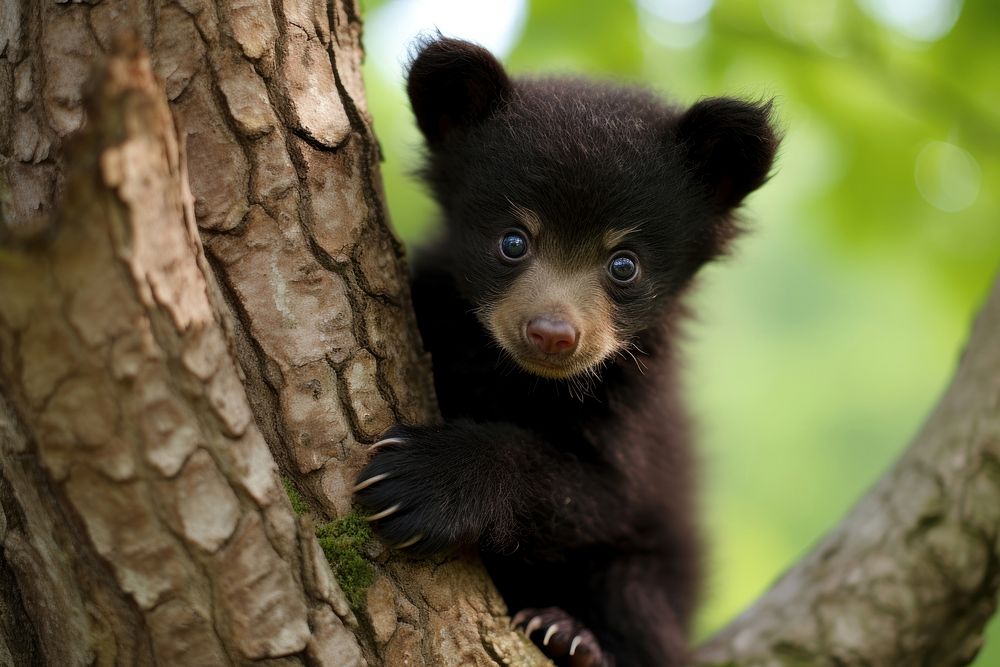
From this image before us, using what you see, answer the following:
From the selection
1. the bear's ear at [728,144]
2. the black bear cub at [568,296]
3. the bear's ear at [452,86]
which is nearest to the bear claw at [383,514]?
the black bear cub at [568,296]

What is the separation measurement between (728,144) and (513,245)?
130 centimetres

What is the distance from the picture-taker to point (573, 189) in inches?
185

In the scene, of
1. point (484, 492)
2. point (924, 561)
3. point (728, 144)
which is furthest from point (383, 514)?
point (728, 144)

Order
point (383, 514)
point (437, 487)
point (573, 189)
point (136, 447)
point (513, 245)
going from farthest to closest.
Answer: point (513, 245) < point (573, 189) < point (437, 487) < point (383, 514) < point (136, 447)

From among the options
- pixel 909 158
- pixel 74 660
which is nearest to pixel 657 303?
pixel 909 158

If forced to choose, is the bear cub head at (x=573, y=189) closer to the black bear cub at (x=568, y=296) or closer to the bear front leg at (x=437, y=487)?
the black bear cub at (x=568, y=296)

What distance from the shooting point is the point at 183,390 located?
270 cm

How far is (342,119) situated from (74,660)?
229 cm

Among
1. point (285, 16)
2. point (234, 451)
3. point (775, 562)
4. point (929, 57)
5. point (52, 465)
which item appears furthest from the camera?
point (775, 562)

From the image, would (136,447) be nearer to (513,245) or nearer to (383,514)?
(383,514)

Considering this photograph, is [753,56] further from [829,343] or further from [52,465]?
[829,343]

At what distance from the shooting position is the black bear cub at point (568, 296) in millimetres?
4625

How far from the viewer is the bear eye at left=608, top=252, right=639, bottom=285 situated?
4906mm

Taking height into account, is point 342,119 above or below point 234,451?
above
